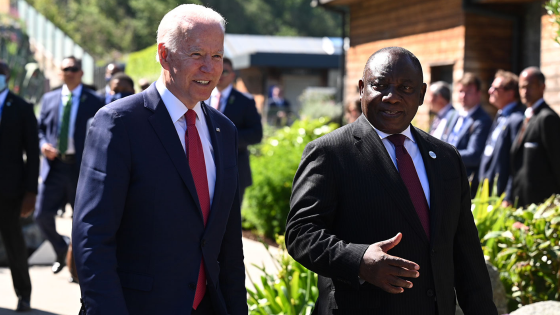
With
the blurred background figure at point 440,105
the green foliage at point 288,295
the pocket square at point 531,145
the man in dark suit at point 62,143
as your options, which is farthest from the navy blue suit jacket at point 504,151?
the man in dark suit at point 62,143

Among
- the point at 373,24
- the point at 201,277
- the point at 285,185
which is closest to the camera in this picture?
the point at 201,277

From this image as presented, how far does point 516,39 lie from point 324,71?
2101 cm

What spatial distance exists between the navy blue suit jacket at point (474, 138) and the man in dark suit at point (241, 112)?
2.17 metres

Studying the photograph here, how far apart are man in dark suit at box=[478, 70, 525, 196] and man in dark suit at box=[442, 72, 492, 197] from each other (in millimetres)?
78

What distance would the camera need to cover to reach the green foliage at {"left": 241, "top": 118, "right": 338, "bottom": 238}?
9922mm

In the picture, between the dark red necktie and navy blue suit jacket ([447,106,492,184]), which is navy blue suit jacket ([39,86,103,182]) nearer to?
navy blue suit jacket ([447,106,492,184])

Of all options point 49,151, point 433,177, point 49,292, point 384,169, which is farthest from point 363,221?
point 49,151

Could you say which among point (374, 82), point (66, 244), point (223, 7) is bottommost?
point (66, 244)

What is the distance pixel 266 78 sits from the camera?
31.2 meters

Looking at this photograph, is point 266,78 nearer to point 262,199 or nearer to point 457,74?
point 457,74

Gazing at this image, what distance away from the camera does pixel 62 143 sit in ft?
24.8

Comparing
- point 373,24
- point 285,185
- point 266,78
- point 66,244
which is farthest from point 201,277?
point 266,78

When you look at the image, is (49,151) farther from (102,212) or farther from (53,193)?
(102,212)

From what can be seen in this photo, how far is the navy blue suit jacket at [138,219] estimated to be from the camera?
2605mm
